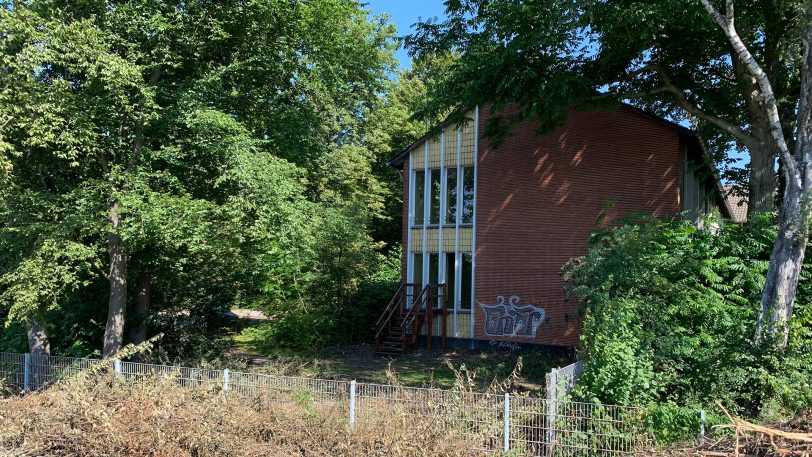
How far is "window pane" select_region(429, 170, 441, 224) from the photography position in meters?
22.2

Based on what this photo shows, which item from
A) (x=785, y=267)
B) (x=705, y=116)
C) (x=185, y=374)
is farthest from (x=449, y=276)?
(x=785, y=267)

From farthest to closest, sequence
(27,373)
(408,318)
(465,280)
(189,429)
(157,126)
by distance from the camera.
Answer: (465,280) < (408,318) < (157,126) < (27,373) < (189,429)

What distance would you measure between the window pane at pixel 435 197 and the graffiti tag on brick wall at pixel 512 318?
358 centimetres

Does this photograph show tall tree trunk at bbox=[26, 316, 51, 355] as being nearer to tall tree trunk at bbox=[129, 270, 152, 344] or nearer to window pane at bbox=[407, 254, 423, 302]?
tall tree trunk at bbox=[129, 270, 152, 344]

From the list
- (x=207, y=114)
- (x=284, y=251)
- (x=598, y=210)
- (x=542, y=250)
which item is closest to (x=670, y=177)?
(x=598, y=210)

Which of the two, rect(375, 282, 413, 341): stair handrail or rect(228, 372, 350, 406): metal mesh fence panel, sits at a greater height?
rect(375, 282, 413, 341): stair handrail

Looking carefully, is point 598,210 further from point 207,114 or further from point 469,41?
point 207,114

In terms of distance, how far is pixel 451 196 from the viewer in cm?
2173

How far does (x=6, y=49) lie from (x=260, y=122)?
588cm

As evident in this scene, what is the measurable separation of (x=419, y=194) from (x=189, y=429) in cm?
1596

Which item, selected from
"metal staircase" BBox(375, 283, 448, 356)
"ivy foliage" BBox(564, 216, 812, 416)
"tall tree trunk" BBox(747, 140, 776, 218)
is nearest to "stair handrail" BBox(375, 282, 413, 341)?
"metal staircase" BBox(375, 283, 448, 356)

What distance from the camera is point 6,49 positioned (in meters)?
13.0

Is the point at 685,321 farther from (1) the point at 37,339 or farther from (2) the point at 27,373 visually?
(1) the point at 37,339

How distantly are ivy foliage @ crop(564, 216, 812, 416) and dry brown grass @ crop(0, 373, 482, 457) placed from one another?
327 centimetres
